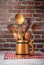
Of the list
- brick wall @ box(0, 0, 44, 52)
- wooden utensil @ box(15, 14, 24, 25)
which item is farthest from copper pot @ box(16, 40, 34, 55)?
brick wall @ box(0, 0, 44, 52)

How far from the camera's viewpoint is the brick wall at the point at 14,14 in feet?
8.86

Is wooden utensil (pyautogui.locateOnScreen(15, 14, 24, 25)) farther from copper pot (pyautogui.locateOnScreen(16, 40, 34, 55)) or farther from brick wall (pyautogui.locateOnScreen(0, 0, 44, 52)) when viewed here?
brick wall (pyautogui.locateOnScreen(0, 0, 44, 52))

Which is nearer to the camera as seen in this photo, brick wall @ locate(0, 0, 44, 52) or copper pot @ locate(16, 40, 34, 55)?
copper pot @ locate(16, 40, 34, 55)

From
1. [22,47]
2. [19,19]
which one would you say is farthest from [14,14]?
[22,47]

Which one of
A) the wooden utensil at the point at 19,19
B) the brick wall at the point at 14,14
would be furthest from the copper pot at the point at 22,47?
the brick wall at the point at 14,14

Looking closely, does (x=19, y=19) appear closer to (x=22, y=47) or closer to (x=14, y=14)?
(x=22, y=47)

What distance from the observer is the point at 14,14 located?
8.93 feet

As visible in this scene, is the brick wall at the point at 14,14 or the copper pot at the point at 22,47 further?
the brick wall at the point at 14,14

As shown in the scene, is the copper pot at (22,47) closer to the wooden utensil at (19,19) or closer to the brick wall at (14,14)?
the wooden utensil at (19,19)

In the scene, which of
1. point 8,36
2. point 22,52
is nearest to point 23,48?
point 22,52

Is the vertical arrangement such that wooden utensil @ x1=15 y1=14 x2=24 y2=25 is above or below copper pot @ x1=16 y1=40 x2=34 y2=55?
above

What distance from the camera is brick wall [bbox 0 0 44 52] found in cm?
270

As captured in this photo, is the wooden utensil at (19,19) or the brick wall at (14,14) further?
the brick wall at (14,14)

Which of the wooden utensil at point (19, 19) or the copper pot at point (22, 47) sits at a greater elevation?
the wooden utensil at point (19, 19)
